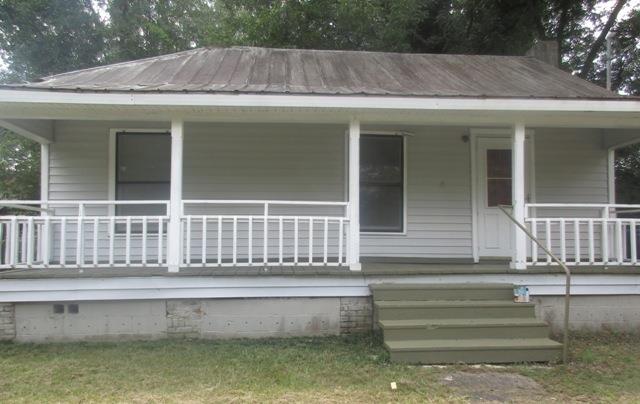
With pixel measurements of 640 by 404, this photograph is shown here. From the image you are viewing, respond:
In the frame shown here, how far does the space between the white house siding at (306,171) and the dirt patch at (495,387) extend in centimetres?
315

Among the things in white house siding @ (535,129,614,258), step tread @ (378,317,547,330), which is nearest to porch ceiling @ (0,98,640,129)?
white house siding @ (535,129,614,258)

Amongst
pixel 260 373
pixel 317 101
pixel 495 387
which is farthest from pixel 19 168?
pixel 495 387

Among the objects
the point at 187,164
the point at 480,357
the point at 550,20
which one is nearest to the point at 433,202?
the point at 480,357

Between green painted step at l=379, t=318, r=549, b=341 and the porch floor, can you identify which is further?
the porch floor

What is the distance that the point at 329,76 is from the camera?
7090 millimetres

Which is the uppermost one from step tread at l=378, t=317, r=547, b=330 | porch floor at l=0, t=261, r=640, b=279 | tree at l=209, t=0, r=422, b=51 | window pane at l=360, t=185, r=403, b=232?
tree at l=209, t=0, r=422, b=51

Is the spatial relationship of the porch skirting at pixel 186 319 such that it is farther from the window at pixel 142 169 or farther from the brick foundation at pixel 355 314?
the window at pixel 142 169

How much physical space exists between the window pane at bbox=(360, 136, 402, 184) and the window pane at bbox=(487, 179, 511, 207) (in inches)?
57.3

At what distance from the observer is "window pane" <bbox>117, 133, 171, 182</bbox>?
7.16 meters

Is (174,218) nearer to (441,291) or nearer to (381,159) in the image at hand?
(441,291)

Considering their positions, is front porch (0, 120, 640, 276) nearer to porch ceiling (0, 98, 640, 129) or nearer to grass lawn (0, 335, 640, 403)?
porch ceiling (0, 98, 640, 129)

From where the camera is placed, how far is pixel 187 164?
287 inches

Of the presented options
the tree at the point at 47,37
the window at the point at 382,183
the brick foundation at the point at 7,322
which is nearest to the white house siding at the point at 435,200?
the window at the point at 382,183

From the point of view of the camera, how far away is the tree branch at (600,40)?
52.7 feet
